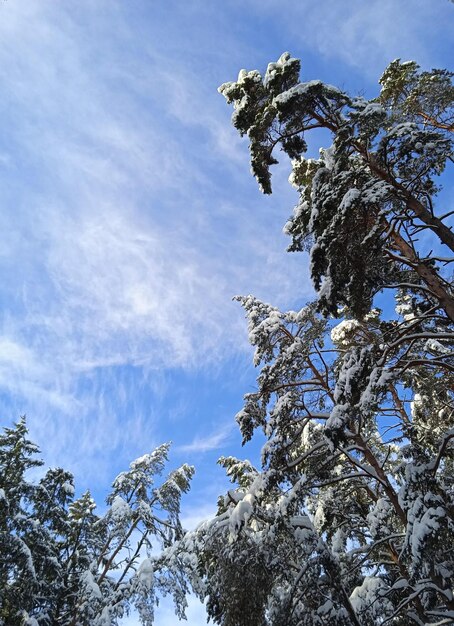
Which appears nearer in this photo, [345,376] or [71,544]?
[345,376]

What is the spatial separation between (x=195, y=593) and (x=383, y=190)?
54.4ft

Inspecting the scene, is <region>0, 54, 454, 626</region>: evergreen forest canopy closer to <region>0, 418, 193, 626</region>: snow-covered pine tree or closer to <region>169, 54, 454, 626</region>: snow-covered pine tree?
<region>169, 54, 454, 626</region>: snow-covered pine tree

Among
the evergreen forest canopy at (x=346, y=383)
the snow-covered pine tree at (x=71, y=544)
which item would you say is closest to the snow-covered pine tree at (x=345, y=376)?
the evergreen forest canopy at (x=346, y=383)

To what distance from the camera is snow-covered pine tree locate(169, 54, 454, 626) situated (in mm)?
7004

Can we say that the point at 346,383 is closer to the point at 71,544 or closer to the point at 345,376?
the point at 345,376

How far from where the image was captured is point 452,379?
10.4m

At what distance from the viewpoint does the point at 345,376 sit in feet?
23.7

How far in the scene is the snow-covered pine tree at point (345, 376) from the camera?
700cm

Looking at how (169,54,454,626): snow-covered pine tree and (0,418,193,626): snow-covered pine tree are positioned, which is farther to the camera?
(0,418,193,626): snow-covered pine tree

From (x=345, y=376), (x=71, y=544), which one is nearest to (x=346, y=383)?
(x=345, y=376)

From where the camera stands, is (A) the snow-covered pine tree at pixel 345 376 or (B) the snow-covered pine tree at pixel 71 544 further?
(B) the snow-covered pine tree at pixel 71 544

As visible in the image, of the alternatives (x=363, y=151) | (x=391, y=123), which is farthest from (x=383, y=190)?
(x=391, y=123)

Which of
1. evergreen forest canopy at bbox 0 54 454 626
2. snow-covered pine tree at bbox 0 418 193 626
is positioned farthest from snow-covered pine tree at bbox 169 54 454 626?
snow-covered pine tree at bbox 0 418 193 626

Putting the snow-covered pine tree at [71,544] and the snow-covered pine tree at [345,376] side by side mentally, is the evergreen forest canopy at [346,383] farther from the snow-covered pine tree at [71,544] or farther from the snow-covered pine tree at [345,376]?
the snow-covered pine tree at [71,544]
